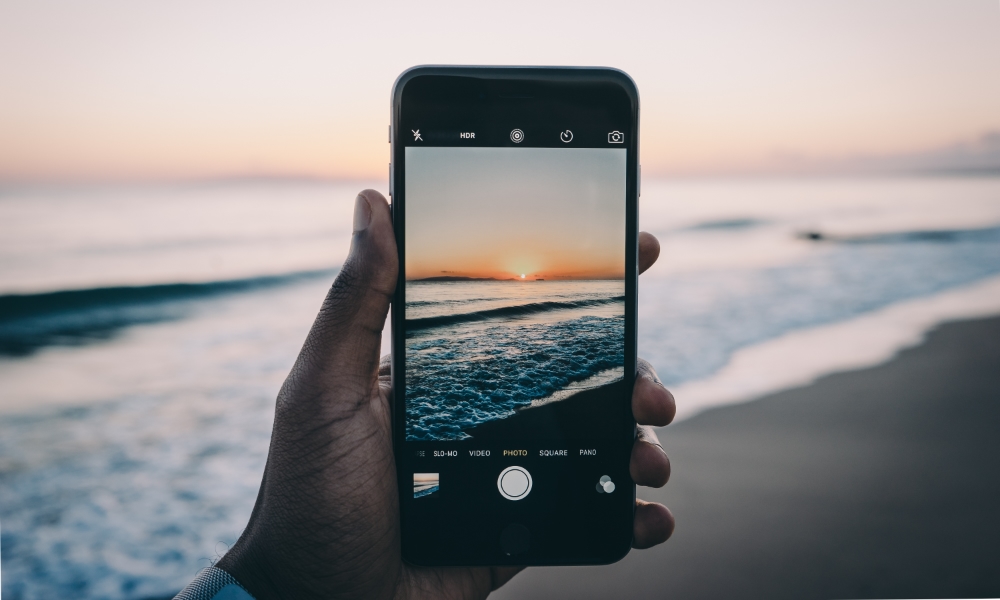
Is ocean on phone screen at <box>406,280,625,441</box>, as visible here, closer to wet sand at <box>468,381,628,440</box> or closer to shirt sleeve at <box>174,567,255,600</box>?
wet sand at <box>468,381,628,440</box>

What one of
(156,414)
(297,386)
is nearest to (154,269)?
(156,414)

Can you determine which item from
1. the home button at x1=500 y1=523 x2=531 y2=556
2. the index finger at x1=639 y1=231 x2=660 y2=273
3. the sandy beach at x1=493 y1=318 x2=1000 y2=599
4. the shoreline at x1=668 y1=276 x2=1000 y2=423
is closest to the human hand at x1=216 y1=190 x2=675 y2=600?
the home button at x1=500 y1=523 x2=531 y2=556

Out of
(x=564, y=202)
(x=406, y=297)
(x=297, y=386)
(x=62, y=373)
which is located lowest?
(x=62, y=373)

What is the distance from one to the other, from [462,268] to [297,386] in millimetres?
518

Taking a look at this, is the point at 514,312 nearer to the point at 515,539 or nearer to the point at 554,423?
the point at 554,423

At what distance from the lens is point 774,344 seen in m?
5.69

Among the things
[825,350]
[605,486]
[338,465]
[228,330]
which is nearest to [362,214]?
[338,465]

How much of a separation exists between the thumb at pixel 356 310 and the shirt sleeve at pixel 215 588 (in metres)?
0.52

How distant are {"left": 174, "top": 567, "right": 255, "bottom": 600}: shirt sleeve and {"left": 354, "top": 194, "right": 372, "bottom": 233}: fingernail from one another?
94 cm

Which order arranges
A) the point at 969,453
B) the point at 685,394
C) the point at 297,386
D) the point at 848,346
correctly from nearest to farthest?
the point at 297,386 < the point at 969,453 < the point at 685,394 < the point at 848,346

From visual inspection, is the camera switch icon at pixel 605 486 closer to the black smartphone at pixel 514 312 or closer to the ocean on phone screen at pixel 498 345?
the black smartphone at pixel 514 312

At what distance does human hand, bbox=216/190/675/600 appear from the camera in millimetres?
1621

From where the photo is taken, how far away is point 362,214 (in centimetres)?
162

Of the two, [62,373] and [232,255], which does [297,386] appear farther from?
[232,255]
